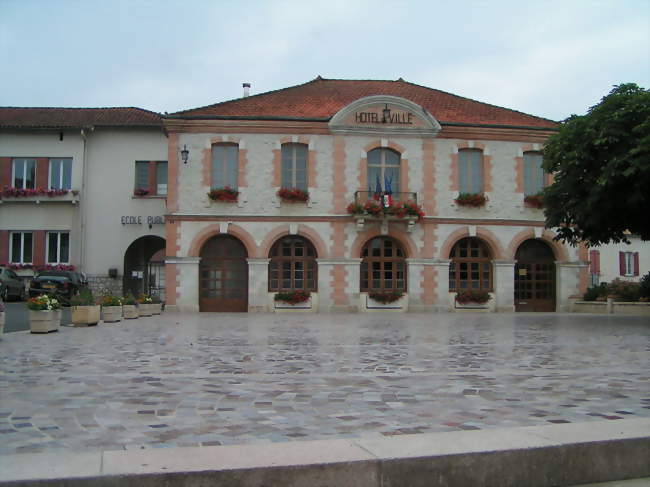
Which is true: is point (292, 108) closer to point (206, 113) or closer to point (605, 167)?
point (206, 113)

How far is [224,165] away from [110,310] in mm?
9161

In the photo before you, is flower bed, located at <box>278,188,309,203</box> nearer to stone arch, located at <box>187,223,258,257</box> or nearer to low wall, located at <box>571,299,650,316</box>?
stone arch, located at <box>187,223,258,257</box>

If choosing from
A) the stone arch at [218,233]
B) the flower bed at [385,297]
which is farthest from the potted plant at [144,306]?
the flower bed at [385,297]

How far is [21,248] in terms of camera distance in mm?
29141

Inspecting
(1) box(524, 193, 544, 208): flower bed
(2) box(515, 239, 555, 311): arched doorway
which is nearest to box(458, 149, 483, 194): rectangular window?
(1) box(524, 193, 544, 208): flower bed

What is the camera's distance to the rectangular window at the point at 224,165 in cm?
2536

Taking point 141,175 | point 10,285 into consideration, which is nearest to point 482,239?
point 141,175

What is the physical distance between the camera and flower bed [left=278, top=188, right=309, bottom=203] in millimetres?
24953

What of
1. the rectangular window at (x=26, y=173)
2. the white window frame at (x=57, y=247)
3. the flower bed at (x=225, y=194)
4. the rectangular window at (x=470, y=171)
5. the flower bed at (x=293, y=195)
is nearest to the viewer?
the flower bed at (x=225, y=194)

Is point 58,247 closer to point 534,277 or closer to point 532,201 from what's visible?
point 532,201

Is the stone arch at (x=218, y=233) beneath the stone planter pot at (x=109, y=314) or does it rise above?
above

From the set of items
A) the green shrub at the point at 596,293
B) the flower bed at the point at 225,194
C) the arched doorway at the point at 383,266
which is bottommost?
the green shrub at the point at 596,293

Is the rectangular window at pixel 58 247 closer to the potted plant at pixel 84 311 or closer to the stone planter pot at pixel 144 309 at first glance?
the stone planter pot at pixel 144 309

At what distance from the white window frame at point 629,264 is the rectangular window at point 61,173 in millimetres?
29235
